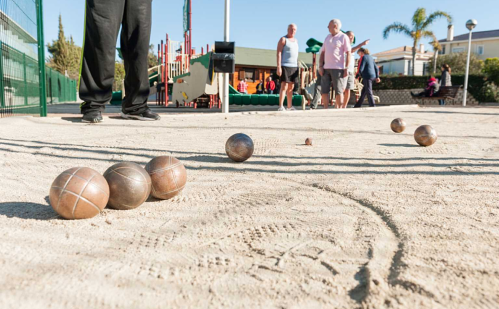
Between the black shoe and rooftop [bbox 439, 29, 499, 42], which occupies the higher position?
rooftop [bbox 439, 29, 499, 42]

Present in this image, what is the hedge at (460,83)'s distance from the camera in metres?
24.7

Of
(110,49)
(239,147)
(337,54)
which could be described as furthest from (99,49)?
(337,54)

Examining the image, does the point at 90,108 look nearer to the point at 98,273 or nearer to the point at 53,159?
the point at 53,159

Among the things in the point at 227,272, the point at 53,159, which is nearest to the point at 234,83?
the point at 53,159

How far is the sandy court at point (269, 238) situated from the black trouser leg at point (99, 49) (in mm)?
2334

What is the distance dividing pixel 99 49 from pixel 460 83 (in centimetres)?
Result: 2562

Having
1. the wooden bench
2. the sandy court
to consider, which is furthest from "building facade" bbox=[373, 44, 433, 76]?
the sandy court

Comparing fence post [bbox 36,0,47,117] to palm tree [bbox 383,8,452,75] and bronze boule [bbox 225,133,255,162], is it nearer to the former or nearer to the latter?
bronze boule [bbox 225,133,255,162]

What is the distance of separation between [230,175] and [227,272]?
5.93 ft

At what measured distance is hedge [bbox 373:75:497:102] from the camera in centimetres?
2472

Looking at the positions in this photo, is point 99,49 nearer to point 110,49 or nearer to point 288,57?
point 110,49

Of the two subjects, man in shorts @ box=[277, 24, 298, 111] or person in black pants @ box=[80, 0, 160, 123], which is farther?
man in shorts @ box=[277, 24, 298, 111]

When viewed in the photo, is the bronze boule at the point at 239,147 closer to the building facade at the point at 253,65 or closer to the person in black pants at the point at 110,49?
the person in black pants at the point at 110,49

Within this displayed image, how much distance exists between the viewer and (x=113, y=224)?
83.0 inches
